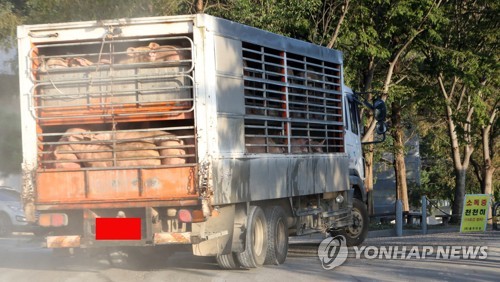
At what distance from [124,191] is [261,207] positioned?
2.28 metres

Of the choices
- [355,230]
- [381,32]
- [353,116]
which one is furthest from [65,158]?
[381,32]

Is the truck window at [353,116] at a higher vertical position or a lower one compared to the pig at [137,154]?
higher

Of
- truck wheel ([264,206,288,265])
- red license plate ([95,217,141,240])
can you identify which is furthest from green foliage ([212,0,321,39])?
red license plate ([95,217,141,240])

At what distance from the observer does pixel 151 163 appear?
35.3ft

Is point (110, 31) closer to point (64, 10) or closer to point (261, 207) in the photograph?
point (261, 207)

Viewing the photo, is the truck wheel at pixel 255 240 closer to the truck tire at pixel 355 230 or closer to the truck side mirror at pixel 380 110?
the truck tire at pixel 355 230

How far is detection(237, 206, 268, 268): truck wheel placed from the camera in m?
11.7

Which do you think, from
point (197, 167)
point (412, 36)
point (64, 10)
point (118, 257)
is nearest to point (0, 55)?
point (64, 10)

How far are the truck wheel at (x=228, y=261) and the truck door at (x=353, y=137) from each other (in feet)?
13.5

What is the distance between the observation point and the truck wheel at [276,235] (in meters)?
12.4

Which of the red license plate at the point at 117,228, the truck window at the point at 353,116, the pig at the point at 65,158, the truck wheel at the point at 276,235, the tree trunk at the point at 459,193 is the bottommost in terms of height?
the tree trunk at the point at 459,193

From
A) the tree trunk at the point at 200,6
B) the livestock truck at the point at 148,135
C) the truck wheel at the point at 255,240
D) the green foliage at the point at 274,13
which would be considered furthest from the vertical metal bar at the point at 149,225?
the green foliage at the point at 274,13

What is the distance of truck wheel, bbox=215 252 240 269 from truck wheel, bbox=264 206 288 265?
0.61 metres

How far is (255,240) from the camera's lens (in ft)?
39.8
